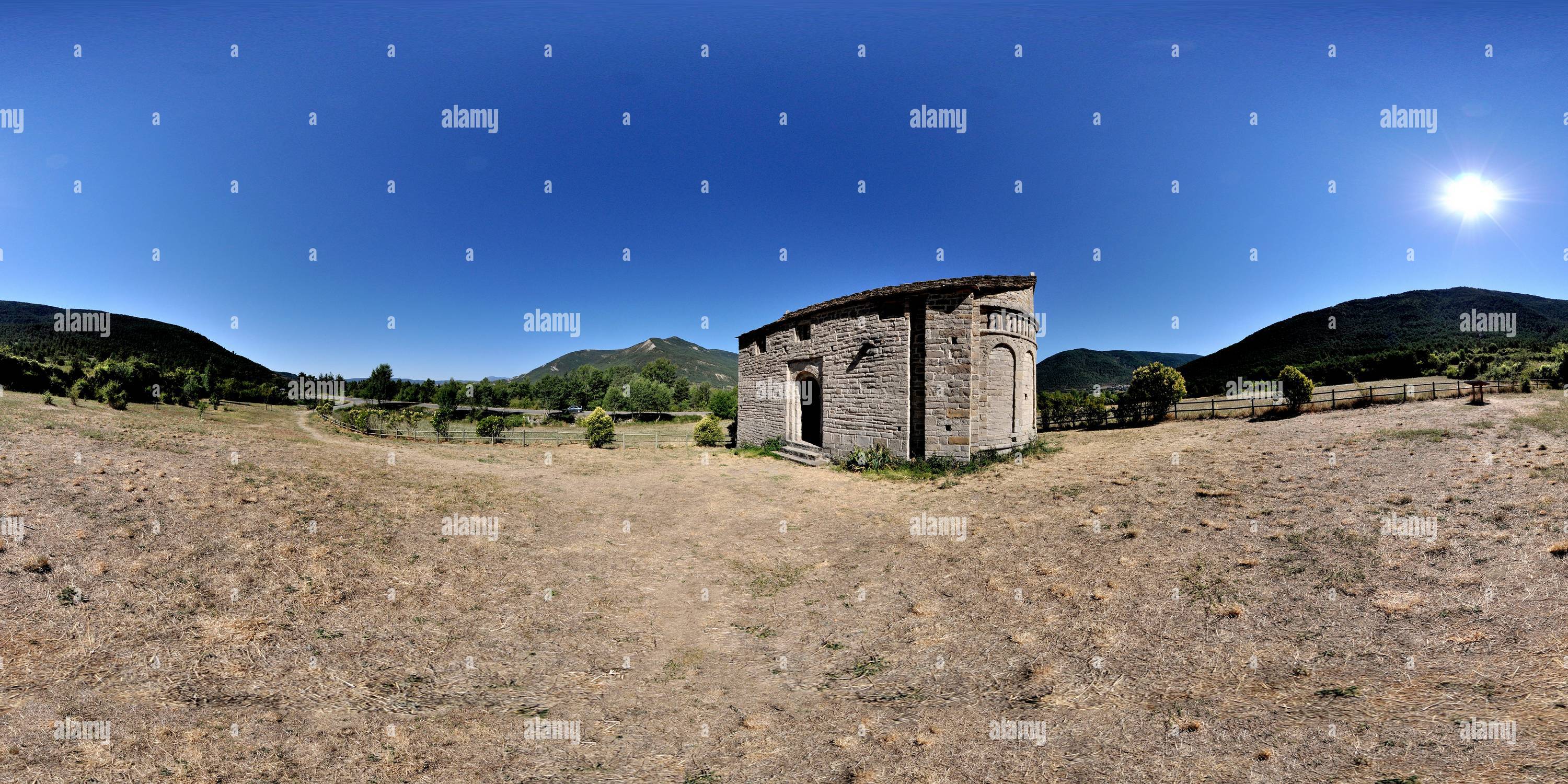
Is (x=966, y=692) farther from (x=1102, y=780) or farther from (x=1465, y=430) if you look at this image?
(x=1465, y=430)

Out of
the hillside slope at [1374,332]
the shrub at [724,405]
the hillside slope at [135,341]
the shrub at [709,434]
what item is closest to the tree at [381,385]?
the hillside slope at [135,341]

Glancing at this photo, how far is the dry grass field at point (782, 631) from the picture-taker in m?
3.41

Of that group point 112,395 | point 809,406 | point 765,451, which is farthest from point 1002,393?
point 112,395

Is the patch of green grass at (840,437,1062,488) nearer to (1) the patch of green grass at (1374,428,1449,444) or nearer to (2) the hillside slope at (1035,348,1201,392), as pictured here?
(1) the patch of green grass at (1374,428,1449,444)

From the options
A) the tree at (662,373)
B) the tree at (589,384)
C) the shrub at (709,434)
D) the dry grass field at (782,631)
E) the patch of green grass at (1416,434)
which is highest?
the tree at (662,373)

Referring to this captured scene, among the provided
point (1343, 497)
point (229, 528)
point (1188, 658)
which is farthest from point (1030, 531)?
point (229, 528)

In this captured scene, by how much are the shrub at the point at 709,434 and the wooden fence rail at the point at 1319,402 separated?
16.8m

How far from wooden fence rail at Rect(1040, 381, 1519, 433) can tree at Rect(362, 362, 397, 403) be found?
78.3 m

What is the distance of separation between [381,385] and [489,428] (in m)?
52.8

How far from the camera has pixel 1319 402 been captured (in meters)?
18.6

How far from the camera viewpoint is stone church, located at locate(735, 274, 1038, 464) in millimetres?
14141

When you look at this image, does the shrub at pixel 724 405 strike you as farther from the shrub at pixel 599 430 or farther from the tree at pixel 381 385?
the tree at pixel 381 385

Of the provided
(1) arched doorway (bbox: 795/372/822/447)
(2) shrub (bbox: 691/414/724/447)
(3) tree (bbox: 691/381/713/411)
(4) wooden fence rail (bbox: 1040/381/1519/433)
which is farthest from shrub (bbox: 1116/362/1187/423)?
(3) tree (bbox: 691/381/713/411)

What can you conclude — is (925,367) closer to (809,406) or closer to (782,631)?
(809,406)
